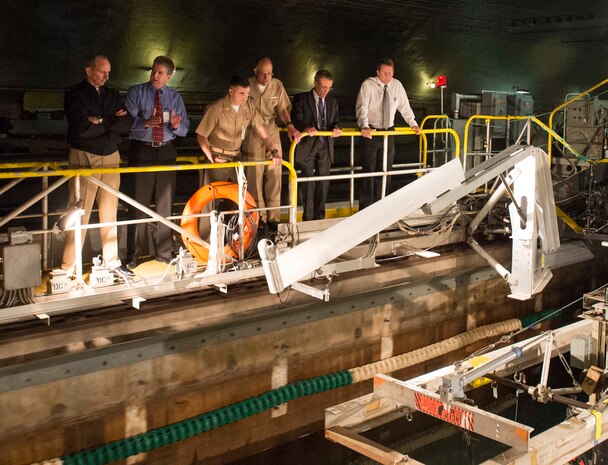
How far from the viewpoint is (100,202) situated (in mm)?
5980

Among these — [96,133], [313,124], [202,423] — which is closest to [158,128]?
[96,133]

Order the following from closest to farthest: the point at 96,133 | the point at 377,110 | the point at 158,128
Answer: the point at 96,133
the point at 158,128
the point at 377,110

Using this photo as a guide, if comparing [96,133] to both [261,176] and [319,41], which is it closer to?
[261,176]

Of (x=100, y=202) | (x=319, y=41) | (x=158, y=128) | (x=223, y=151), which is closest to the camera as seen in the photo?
(x=100, y=202)

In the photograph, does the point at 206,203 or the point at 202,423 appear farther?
the point at 206,203

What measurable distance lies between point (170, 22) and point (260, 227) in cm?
265

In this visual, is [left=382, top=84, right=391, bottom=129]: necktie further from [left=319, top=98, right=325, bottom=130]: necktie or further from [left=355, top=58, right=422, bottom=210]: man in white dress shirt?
[left=319, top=98, right=325, bottom=130]: necktie

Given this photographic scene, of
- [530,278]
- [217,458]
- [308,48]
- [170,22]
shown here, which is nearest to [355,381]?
[217,458]

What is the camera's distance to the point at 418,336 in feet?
23.9

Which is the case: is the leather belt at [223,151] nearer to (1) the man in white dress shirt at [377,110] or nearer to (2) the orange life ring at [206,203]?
(2) the orange life ring at [206,203]

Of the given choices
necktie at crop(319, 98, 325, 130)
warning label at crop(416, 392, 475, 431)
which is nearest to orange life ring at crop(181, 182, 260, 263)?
necktie at crop(319, 98, 325, 130)

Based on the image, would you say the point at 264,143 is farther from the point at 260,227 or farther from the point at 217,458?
the point at 217,458

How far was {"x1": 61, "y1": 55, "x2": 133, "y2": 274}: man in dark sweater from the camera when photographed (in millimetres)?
5680

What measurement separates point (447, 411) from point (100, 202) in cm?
313
